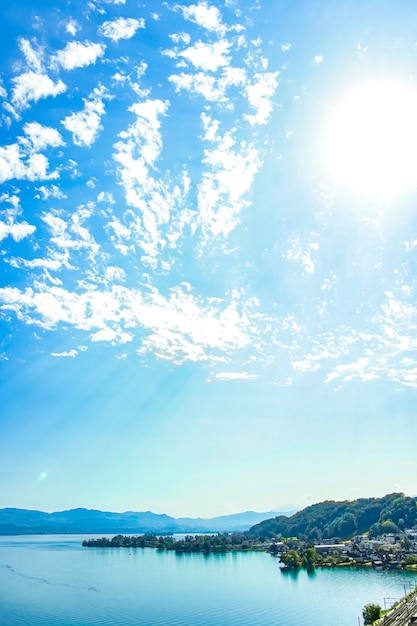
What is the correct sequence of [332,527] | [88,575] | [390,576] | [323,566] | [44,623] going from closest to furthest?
[44,623] < [390,576] < [88,575] < [323,566] < [332,527]

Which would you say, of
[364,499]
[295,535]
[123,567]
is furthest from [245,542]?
[123,567]

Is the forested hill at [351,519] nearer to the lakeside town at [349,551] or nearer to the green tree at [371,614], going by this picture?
the lakeside town at [349,551]

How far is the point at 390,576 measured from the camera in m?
60.0

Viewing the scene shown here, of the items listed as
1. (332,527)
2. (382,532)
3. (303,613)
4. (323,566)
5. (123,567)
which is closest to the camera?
(303,613)

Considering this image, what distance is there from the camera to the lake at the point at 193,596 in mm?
37938

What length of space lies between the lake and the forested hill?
51.2 m

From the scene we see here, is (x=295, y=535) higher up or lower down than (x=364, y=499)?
lower down

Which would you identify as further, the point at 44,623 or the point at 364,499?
Answer: the point at 364,499

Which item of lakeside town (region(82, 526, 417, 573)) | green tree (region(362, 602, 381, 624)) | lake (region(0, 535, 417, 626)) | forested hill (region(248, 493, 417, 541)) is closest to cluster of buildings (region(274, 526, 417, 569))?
lakeside town (region(82, 526, 417, 573))

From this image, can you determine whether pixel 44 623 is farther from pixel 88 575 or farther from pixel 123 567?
pixel 123 567

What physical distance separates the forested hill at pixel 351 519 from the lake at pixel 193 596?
5125 cm

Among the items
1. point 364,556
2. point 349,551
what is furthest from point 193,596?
point 349,551

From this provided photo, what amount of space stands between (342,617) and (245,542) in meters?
101

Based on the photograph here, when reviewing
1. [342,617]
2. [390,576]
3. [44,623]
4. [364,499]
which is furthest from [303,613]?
[364,499]
